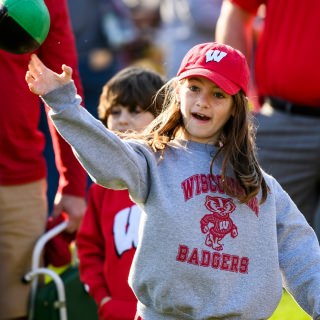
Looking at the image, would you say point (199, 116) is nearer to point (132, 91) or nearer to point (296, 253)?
point (296, 253)

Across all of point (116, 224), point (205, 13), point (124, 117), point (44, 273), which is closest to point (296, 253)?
point (116, 224)

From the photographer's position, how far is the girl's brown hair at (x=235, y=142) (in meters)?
3.85

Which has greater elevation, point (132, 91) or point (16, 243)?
point (132, 91)

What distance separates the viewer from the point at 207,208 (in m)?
3.79

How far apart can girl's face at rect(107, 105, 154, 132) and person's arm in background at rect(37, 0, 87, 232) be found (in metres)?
0.28

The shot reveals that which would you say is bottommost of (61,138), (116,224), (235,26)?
(116,224)

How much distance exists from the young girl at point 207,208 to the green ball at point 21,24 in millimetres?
535

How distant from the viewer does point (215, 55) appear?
3.90m

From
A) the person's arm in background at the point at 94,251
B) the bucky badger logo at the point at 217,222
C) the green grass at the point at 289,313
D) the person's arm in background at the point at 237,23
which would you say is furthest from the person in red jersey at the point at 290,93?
the bucky badger logo at the point at 217,222

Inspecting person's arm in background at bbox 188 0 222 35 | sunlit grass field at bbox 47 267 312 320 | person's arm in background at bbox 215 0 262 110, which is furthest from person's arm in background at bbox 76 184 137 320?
person's arm in background at bbox 188 0 222 35

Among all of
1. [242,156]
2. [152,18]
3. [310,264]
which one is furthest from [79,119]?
[152,18]

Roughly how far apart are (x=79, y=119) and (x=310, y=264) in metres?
1.09

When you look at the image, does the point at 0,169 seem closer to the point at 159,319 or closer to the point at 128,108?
the point at 128,108

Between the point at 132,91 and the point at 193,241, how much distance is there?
146cm
